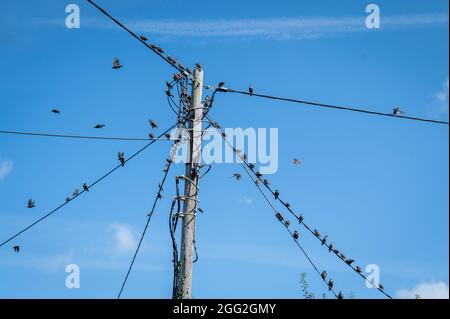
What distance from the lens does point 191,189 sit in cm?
878

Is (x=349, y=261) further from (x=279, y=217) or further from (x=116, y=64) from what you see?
(x=116, y=64)

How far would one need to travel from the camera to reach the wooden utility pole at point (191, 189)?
8.23 m

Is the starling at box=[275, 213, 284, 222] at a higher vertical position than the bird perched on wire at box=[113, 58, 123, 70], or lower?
lower

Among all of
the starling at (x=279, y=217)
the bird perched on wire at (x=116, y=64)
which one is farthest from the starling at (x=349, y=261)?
the bird perched on wire at (x=116, y=64)

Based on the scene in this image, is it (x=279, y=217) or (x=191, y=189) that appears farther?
(x=279, y=217)

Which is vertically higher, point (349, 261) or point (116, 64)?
point (116, 64)

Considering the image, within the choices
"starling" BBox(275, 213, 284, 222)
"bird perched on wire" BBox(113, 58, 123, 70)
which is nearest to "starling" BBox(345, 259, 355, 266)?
"starling" BBox(275, 213, 284, 222)

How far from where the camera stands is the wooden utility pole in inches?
324

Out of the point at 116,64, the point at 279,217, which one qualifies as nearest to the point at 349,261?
the point at 279,217

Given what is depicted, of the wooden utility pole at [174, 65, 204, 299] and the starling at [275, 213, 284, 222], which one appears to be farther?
the starling at [275, 213, 284, 222]

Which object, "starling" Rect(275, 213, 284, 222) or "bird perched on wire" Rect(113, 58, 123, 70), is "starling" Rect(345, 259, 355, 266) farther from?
"bird perched on wire" Rect(113, 58, 123, 70)
